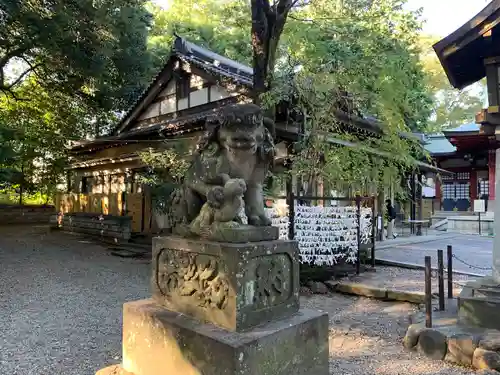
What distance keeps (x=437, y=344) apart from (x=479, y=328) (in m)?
0.63

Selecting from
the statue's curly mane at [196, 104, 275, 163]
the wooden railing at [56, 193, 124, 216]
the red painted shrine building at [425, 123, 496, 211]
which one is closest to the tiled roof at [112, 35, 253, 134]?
the wooden railing at [56, 193, 124, 216]

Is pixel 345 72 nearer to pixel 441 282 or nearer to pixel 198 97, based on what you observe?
pixel 441 282

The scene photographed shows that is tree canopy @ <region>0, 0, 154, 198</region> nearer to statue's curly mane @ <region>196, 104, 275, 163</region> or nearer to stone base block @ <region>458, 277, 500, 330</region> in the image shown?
statue's curly mane @ <region>196, 104, 275, 163</region>

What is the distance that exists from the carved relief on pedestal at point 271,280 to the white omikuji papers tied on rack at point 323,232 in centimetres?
456

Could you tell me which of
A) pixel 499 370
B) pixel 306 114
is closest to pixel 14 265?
pixel 306 114

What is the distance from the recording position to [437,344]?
460 centimetres

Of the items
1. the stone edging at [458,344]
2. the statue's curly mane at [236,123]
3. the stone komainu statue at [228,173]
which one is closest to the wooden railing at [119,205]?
the stone edging at [458,344]

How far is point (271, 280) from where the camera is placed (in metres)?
2.97

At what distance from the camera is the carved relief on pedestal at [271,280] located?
2.84 m

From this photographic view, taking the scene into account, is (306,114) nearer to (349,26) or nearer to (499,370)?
(349,26)

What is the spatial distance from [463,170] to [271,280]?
26.4 meters

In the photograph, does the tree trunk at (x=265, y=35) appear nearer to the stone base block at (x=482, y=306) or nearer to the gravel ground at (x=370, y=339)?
the gravel ground at (x=370, y=339)

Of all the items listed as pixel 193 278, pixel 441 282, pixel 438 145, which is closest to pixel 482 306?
pixel 441 282

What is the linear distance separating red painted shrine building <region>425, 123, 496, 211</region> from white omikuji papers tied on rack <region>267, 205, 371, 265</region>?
13070 millimetres
